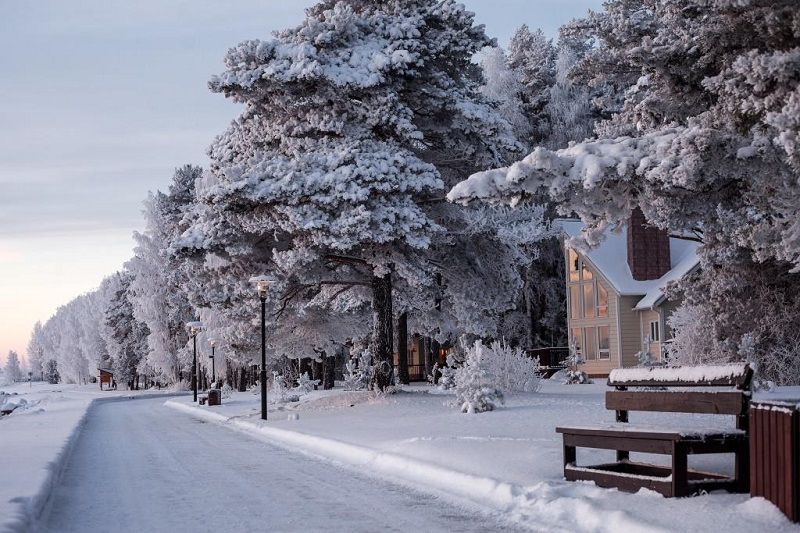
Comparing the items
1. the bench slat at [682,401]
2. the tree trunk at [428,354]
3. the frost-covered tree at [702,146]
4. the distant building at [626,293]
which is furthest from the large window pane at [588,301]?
the bench slat at [682,401]

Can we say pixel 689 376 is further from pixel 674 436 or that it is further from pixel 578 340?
pixel 578 340

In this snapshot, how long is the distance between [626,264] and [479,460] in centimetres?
3240

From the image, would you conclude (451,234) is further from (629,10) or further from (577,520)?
(577,520)

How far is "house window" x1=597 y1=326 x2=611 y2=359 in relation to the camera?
43188mm

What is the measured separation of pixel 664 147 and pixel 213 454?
10325 millimetres

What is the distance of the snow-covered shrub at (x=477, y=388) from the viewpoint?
19.6 meters

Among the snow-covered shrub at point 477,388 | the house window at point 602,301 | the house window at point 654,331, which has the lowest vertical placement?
the snow-covered shrub at point 477,388

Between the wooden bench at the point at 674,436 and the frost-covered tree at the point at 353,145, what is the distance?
14007 millimetres

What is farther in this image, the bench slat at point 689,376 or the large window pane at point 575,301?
the large window pane at point 575,301

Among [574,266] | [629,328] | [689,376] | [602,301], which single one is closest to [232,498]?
A: [689,376]

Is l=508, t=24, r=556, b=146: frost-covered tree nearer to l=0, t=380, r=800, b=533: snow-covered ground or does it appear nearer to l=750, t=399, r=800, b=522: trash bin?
l=0, t=380, r=800, b=533: snow-covered ground

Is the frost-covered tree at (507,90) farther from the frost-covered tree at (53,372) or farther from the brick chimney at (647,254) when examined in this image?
the frost-covered tree at (53,372)

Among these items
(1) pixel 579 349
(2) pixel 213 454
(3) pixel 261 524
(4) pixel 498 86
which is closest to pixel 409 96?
(2) pixel 213 454

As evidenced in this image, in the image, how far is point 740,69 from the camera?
9.15 meters
